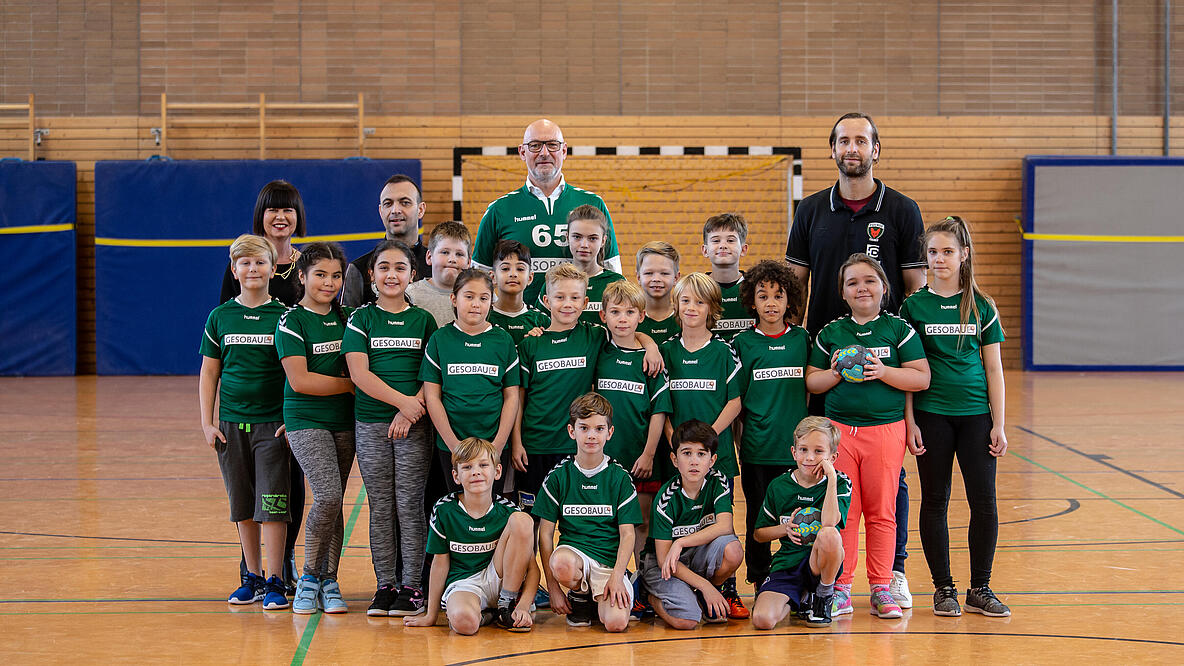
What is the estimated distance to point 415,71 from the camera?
13555 mm

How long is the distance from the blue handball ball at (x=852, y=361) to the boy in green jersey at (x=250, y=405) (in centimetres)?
246

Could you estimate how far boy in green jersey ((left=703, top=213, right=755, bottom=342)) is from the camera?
185 inches

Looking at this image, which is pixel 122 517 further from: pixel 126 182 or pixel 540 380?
pixel 126 182

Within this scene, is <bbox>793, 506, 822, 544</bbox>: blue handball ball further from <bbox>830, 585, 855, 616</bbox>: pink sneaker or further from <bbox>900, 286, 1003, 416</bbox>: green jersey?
<bbox>900, 286, 1003, 416</bbox>: green jersey

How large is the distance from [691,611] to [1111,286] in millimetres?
11433

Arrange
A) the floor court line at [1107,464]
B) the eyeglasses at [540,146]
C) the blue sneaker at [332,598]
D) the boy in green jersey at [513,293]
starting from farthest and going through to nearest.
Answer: the floor court line at [1107,464] → the eyeglasses at [540,146] → the boy in green jersey at [513,293] → the blue sneaker at [332,598]

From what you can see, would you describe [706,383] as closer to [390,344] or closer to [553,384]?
[553,384]

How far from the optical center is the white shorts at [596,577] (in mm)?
4184

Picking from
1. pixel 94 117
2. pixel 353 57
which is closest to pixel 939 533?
pixel 353 57

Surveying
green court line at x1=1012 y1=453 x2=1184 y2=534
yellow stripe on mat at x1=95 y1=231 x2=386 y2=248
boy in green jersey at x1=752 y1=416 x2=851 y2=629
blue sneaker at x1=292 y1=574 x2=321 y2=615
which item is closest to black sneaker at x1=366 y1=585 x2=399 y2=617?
blue sneaker at x1=292 y1=574 x2=321 y2=615

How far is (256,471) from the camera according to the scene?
14.9 ft

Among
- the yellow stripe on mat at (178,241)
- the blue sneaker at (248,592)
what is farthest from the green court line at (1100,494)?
the yellow stripe on mat at (178,241)

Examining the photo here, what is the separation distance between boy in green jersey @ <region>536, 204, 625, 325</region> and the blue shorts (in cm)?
142

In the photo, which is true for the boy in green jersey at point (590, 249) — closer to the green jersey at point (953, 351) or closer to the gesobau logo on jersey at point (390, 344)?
the gesobau logo on jersey at point (390, 344)
